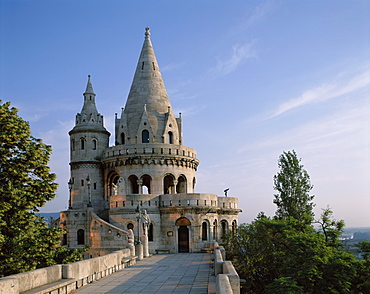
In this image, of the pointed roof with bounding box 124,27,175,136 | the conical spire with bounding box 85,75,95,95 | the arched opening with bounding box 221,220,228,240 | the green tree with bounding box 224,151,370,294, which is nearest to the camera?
the green tree with bounding box 224,151,370,294

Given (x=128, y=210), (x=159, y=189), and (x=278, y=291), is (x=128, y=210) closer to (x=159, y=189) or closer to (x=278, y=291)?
(x=159, y=189)

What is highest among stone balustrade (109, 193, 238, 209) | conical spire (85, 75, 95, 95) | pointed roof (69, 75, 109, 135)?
conical spire (85, 75, 95, 95)

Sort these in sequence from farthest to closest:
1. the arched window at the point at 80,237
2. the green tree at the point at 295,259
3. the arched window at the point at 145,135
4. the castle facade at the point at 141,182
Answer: the arched window at the point at 145,135 < the arched window at the point at 80,237 < the castle facade at the point at 141,182 < the green tree at the point at 295,259

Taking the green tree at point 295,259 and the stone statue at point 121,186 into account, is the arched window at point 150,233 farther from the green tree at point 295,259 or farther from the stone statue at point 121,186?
the green tree at point 295,259

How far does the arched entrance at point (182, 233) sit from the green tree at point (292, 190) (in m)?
9.36

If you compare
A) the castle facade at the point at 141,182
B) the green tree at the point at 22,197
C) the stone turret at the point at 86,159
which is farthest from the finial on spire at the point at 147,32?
the green tree at the point at 22,197

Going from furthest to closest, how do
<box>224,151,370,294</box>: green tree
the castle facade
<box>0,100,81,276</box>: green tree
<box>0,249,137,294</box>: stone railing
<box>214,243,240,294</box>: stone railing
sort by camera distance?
the castle facade < <box>224,151,370,294</box>: green tree < <box>0,100,81,276</box>: green tree < <box>0,249,137,294</box>: stone railing < <box>214,243,240,294</box>: stone railing

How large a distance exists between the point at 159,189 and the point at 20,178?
2147 centimetres

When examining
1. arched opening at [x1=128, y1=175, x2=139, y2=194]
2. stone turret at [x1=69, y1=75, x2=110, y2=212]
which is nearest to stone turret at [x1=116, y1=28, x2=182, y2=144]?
stone turret at [x1=69, y1=75, x2=110, y2=212]

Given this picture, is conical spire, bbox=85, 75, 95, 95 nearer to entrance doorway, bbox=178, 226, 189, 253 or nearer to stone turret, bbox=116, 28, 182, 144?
stone turret, bbox=116, 28, 182, 144

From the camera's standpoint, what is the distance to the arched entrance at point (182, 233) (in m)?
36.8

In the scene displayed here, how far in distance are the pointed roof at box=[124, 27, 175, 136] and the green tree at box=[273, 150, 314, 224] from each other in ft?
44.8

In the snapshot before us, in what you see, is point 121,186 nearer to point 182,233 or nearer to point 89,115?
point 182,233

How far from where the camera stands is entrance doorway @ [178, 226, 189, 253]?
36781 millimetres
